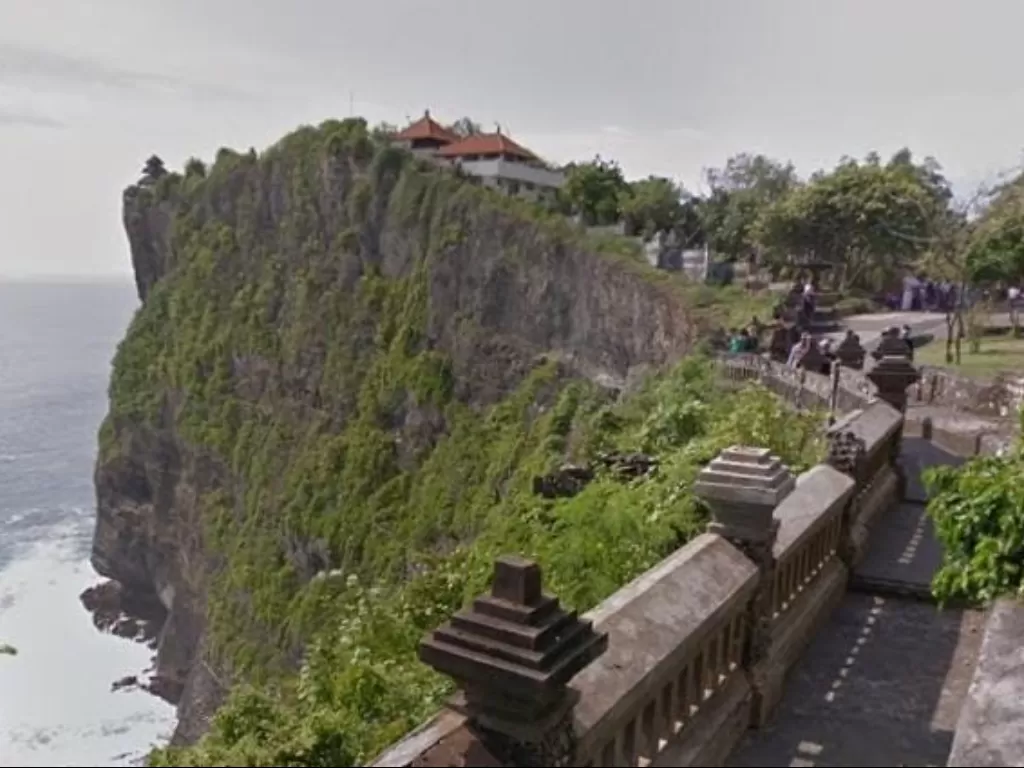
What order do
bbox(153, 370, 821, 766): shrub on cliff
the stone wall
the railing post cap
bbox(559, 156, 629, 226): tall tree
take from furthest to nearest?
bbox(559, 156, 629, 226): tall tree, bbox(153, 370, 821, 766): shrub on cliff, the stone wall, the railing post cap

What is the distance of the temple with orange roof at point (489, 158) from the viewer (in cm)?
5262

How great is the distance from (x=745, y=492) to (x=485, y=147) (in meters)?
51.5

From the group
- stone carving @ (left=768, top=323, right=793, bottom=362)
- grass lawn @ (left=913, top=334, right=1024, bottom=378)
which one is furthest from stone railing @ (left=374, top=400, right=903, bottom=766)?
grass lawn @ (left=913, top=334, right=1024, bottom=378)

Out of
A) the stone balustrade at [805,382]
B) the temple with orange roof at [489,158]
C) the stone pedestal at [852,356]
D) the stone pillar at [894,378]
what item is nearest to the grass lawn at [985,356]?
the stone pedestal at [852,356]

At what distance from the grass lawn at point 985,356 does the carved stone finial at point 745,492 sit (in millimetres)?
17166

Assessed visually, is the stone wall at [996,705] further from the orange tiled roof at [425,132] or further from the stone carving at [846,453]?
the orange tiled roof at [425,132]

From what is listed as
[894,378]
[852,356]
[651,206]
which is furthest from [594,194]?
[894,378]

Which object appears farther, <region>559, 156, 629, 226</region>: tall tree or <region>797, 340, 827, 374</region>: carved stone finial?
<region>559, 156, 629, 226</region>: tall tree

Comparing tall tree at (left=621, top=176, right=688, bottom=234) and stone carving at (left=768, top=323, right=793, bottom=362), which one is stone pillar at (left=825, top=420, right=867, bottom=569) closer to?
stone carving at (left=768, top=323, right=793, bottom=362)

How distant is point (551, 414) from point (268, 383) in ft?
83.6

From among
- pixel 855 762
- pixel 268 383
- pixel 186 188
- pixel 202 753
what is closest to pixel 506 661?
pixel 202 753

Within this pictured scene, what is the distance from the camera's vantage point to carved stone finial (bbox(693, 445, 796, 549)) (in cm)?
526

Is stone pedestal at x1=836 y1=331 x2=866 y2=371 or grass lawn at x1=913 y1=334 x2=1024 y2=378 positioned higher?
stone pedestal at x1=836 y1=331 x2=866 y2=371

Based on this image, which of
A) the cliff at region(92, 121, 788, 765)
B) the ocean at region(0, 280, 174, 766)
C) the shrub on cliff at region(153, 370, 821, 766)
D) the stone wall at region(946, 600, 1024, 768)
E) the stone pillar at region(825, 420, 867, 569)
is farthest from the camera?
the ocean at region(0, 280, 174, 766)
